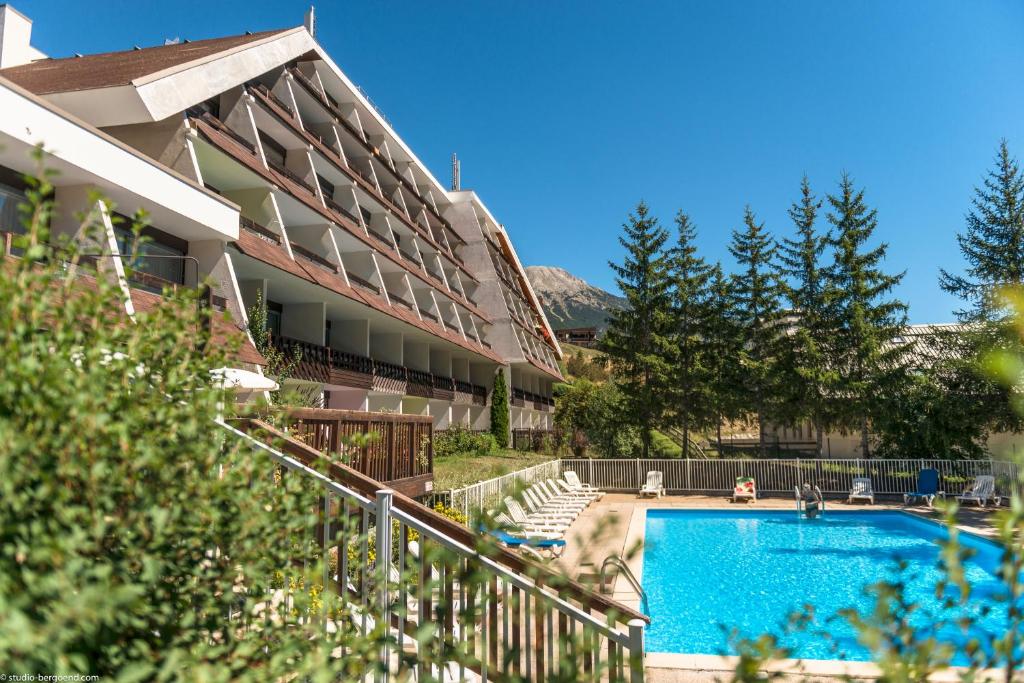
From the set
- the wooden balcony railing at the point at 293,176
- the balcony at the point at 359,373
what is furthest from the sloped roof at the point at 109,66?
the balcony at the point at 359,373

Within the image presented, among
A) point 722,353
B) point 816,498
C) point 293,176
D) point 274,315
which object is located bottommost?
point 816,498

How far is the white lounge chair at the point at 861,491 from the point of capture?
78.7 feet

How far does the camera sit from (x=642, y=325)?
117ft

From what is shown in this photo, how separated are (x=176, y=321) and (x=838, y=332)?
33.5 meters

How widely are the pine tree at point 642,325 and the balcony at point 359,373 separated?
979 centimetres

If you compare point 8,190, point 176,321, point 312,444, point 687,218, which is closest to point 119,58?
point 8,190

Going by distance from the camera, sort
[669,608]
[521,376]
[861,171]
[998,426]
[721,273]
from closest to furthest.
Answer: [669,608], [998,426], [861,171], [721,273], [521,376]

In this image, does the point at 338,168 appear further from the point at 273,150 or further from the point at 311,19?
the point at 311,19

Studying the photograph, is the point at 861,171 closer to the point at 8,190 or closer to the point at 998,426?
the point at 998,426

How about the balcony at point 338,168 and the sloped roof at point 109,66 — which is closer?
the sloped roof at point 109,66

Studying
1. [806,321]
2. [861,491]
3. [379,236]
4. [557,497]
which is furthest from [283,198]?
[806,321]

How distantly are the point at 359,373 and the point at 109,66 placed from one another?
41.6 feet

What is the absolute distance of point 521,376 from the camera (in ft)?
168

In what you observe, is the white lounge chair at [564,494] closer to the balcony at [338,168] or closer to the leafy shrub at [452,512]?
the leafy shrub at [452,512]
